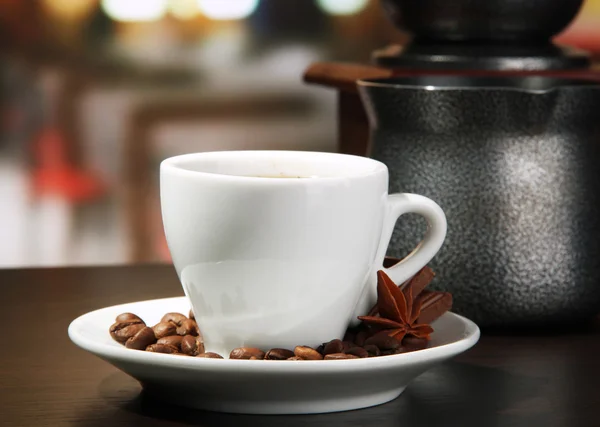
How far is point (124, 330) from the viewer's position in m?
0.56

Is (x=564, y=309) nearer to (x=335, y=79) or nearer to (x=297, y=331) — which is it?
(x=297, y=331)

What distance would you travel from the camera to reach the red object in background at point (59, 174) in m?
2.59

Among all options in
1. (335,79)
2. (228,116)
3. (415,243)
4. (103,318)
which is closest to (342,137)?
(335,79)

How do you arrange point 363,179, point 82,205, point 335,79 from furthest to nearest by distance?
1. point 82,205
2. point 335,79
3. point 363,179

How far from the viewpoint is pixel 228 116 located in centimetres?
263

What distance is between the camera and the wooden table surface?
0.48m

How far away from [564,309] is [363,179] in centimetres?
21

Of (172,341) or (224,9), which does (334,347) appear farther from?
(224,9)

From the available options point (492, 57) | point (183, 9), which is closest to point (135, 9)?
point (183, 9)

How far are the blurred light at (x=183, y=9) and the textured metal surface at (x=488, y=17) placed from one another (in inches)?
73.0

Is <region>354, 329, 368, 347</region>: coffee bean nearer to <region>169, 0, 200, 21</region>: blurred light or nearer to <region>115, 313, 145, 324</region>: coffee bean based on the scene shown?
<region>115, 313, 145, 324</region>: coffee bean

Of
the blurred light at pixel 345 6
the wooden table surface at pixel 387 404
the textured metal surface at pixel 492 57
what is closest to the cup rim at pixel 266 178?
the wooden table surface at pixel 387 404

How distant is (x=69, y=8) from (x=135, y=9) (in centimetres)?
16

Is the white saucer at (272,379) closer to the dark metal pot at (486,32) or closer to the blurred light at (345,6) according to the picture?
the dark metal pot at (486,32)
